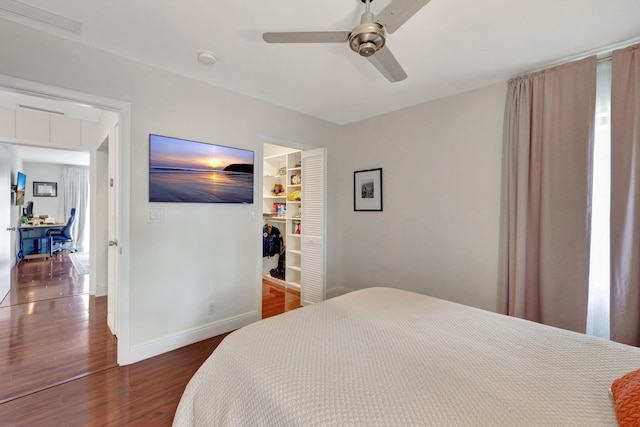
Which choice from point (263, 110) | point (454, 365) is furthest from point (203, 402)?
point (263, 110)

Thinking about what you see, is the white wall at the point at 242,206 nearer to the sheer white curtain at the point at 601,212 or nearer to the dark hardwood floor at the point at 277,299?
the dark hardwood floor at the point at 277,299

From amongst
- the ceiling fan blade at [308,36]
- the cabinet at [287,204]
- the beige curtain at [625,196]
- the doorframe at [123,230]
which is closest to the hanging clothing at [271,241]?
the cabinet at [287,204]

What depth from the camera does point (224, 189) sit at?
107 inches

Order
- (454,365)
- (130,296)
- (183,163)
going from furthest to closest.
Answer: (183,163) < (130,296) < (454,365)

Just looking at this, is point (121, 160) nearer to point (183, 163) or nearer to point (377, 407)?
point (183, 163)

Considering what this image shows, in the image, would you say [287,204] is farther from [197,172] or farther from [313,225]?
[197,172]

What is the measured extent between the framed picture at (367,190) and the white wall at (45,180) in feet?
28.4

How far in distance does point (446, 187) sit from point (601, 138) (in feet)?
3.86

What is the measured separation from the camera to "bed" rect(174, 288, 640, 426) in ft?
2.67

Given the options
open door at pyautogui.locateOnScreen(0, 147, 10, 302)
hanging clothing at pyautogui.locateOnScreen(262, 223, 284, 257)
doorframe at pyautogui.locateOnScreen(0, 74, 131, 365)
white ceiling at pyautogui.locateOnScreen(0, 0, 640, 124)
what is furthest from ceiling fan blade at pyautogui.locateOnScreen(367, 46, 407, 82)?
open door at pyautogui.locateOnScreen(0, 147, 10, 302)

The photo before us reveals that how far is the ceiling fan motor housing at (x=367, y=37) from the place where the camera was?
1312 millimetres

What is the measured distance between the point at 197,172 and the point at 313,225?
1.56 metres

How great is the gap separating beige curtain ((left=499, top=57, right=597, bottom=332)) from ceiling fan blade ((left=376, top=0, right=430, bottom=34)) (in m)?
1.67

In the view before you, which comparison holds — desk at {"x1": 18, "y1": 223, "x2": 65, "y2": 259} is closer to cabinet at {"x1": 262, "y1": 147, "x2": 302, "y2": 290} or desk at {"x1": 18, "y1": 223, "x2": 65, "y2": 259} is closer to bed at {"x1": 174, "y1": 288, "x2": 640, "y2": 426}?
cabinet at {"x1": 262, "y1": 147, "x2": 302, "y2": 290}
